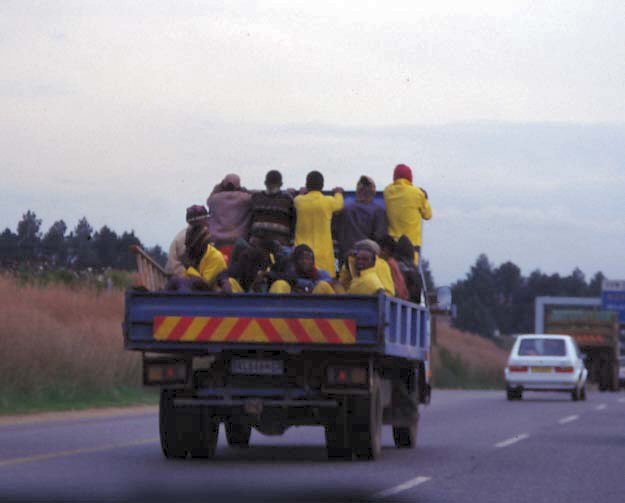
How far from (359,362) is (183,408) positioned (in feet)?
5.59

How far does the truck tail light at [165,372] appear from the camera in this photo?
15.6 m

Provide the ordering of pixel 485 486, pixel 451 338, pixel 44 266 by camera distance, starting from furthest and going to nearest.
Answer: pixel 451 338
pixel 44 266
pixel 485 486

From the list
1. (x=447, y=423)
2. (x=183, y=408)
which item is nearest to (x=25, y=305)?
(x=447, y=423)

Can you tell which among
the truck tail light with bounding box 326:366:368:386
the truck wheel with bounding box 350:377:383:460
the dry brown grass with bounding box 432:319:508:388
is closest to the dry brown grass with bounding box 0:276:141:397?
the truck wheel with bounding box 350:377:383:460

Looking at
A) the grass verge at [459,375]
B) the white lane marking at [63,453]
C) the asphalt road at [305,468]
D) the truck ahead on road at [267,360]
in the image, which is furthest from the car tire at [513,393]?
the truck ahead on road at [267,360]

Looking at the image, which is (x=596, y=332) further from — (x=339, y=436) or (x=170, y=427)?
(x=170, y=427)

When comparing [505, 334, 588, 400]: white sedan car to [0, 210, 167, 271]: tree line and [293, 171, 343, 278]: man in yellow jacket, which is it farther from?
[293, 171, 343, 278]: man in yellow jacket

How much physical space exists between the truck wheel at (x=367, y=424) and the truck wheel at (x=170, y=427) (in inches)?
63.0

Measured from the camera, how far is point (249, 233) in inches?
719

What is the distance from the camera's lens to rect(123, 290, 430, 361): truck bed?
598 inches

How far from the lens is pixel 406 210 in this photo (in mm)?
19312

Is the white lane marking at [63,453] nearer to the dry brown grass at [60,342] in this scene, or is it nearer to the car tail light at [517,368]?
the dry brown grass at [60,342]

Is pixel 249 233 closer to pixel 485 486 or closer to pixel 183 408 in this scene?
pixel 183 408

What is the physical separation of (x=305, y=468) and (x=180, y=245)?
11.2ft
